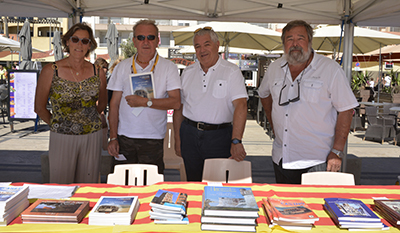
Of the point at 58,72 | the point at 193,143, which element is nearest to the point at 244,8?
the point at 193,143

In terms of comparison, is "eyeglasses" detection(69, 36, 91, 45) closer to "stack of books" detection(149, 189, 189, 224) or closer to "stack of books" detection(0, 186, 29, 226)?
"stack of books" detection(0, 186, 29, 226)

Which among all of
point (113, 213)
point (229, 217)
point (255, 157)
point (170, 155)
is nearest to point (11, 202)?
point (113, 213)

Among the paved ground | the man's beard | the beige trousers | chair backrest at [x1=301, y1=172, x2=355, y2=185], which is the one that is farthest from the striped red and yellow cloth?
the paved ground

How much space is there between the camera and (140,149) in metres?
3.16

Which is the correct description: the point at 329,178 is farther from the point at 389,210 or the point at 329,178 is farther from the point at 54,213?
the point at 54,213

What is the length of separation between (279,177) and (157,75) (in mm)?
1514

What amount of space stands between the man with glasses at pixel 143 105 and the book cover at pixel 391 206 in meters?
1.85

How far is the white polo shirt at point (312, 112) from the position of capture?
2.92 metres

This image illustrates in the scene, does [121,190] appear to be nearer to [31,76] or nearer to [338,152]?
[338,152]

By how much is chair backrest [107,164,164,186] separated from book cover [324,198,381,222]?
52.8 inches

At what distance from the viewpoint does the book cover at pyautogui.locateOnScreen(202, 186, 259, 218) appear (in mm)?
1737

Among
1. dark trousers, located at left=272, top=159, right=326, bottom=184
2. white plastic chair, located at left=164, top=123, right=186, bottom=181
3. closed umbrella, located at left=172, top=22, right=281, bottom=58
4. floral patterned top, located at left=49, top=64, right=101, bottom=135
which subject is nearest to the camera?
floral patterned top, located at left=49, top=64, right=101, bottom=135

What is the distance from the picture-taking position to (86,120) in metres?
2.97

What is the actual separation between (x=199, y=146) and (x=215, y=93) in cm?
52
